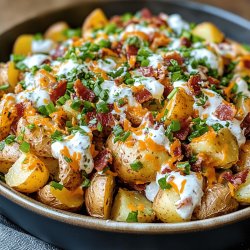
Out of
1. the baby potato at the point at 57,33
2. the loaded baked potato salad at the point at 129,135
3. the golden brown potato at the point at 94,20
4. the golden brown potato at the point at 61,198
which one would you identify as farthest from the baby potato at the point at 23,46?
the golden brown potato at the point at 61,198

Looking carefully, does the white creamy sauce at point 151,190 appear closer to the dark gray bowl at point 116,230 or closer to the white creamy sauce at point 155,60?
the dark gray bowl at point 116,230

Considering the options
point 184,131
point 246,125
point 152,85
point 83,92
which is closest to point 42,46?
point 83,92

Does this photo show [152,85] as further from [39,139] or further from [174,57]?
[39,139]

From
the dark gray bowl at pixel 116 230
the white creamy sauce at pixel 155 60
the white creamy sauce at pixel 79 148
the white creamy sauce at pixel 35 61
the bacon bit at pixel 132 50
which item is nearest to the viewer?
the dark gray bowl at pixel 116 230

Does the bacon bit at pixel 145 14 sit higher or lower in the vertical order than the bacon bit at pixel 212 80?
lower

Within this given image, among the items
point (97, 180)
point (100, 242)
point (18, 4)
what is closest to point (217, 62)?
point (97, 180)
